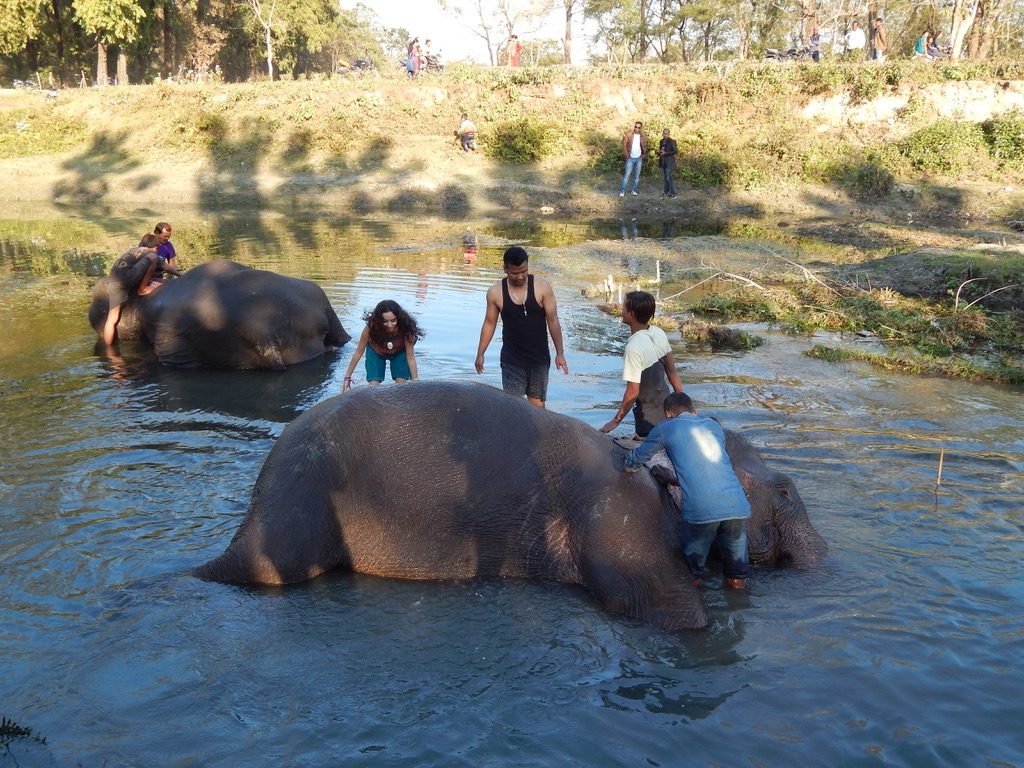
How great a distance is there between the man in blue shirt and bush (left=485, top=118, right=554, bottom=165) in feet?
99.7

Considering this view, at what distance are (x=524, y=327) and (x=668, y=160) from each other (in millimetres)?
25126

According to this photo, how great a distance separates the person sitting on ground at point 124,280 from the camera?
11141 mm

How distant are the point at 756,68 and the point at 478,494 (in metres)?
34.6

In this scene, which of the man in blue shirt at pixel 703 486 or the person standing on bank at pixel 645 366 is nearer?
the man in blue shirt at pixel 703 486

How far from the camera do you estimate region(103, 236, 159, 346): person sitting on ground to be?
36.6ft

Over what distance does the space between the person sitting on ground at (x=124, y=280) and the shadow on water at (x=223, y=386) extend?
0.32 metres

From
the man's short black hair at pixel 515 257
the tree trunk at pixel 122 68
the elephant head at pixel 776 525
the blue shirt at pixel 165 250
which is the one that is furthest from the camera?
the tree trunk at pixel 122 68

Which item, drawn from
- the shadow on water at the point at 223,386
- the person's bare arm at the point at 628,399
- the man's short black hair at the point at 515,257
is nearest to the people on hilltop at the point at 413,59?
the shadow on water at the point at 223,386

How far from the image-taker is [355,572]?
5.47m

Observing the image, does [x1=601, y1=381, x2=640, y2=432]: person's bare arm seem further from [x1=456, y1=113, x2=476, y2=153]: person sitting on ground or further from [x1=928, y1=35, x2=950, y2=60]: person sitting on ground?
[x1=928, y1=35, x2=950, y2=60]: person sitting on ground

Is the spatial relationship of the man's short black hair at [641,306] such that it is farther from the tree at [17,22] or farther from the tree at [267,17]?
the tree at [267,17]

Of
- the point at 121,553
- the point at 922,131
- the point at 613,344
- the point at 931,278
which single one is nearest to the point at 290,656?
the point at 121,553

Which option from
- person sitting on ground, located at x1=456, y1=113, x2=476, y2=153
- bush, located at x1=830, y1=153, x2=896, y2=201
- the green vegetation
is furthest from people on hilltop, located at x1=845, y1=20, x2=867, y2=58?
the green vegetation

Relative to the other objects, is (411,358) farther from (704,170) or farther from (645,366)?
(704,170)
